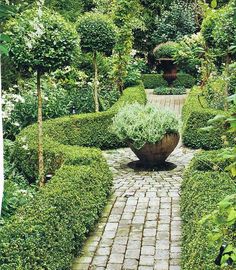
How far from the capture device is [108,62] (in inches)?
635

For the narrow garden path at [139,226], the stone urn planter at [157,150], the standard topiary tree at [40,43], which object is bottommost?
the narrow garden path at [139,226]

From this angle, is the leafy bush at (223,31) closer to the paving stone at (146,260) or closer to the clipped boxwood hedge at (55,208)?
the clipped boxwood hedge at (55,208)

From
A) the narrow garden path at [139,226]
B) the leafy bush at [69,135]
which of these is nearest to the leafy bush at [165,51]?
the leafy bush at [69,135]

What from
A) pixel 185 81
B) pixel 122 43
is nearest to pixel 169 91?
pixel 185 81

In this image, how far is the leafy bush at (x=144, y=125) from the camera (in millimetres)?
8547

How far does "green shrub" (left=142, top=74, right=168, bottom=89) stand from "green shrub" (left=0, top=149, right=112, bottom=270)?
13.3 m

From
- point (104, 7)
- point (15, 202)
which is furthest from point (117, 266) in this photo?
point (104, 7)

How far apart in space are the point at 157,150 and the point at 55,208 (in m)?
4.02

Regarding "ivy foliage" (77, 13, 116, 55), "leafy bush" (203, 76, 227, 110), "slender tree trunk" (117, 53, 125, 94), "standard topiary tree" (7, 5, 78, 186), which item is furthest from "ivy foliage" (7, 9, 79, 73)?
"slender tree trunk" (117, 53, 125, 94)

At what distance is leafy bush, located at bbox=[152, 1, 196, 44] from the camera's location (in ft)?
71.4

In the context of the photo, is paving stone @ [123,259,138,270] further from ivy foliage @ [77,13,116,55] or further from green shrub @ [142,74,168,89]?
green shrub @ [142,74,168,89]

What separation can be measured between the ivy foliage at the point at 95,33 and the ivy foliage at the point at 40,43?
4.27 metres

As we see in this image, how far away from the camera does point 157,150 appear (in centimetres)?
871

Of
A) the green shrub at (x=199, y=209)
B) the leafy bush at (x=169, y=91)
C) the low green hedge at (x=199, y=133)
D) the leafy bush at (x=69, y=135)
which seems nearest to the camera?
the green shrub at (x=199, y=209)
